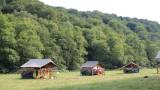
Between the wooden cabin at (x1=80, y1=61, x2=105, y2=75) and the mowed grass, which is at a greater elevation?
the mowed grass

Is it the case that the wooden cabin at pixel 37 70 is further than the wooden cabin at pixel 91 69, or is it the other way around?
the wooden cabin at pixel 91 69

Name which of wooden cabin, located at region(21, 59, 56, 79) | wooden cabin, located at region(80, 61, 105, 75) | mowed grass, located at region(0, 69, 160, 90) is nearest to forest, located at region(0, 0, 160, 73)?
wooden cabin, located at region(80, 61, 105, 75)

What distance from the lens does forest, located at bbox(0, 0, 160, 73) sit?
9206cm

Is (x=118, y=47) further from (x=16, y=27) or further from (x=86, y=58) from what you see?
(x=16, y=27)

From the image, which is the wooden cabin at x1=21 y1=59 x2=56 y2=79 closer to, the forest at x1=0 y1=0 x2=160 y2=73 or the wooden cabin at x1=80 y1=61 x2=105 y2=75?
the wooden cabin at x1=80 y1=61 x2=105 y2=75

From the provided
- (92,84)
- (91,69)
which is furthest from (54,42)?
(92,84)

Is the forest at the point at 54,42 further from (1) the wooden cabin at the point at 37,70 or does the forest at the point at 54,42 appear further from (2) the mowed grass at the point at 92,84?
(2) the mowed grass at the point at 92,84

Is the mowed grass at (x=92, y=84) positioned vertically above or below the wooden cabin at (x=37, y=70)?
above

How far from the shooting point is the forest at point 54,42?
9206 cm

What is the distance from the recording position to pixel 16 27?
9975 cm

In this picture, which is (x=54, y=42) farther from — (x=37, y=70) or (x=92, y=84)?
(x=92, y=84)

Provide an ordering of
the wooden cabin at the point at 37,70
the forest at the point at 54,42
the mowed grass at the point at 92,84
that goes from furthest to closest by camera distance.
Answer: the forest at the point at 54,42 → the wooden cabin at the point at 37,70 → the mowed grass at the point at 92,84

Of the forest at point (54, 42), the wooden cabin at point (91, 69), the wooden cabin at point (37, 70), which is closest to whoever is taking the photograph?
the wooden cabin at point (37, 70)

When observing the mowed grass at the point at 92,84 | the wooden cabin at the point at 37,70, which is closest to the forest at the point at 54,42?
the wooden cabin at the point at 37,70
